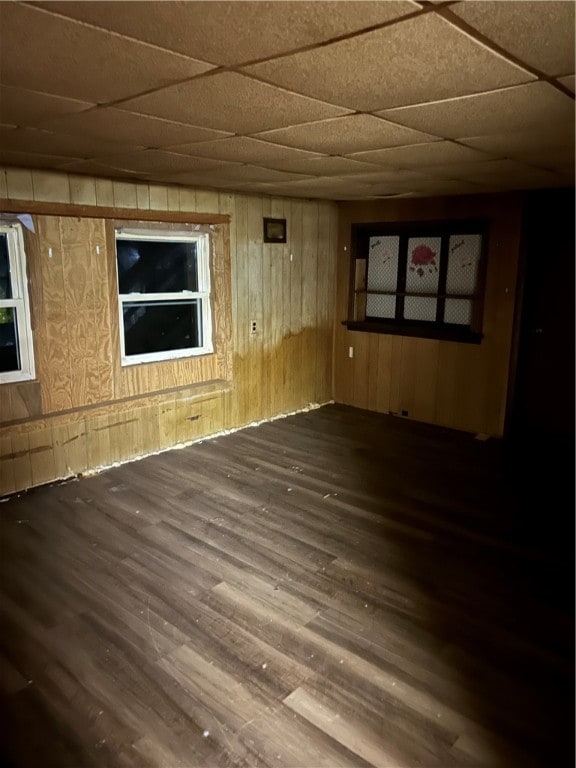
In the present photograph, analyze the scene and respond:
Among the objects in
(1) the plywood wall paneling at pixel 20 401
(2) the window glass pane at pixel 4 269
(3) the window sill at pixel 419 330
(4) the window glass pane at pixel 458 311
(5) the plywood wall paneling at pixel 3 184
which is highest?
(5) the plywood wall paneling at pixel 3 184

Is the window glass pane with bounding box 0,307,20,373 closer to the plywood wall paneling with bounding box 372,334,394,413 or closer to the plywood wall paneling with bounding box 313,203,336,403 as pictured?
the plywood wall paneling with bounding box 313,203,336,403

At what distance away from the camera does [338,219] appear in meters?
6.08

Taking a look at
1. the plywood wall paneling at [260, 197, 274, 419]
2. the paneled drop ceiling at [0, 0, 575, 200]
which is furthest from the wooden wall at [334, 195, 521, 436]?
the paneled drop ceiling at [0, 0, 575, 200]

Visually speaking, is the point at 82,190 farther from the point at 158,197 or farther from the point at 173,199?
the point at 173,199

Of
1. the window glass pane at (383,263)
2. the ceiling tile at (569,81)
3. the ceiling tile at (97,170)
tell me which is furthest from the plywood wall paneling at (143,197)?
the ceiling tile at (569,81)

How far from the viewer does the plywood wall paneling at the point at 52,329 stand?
153 inches

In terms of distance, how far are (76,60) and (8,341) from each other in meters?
2.62

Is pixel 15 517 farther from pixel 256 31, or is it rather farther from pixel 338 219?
pixel 338 219

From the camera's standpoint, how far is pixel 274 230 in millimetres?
5457

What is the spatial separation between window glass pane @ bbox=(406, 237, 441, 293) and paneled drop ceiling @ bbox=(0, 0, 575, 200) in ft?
6.52

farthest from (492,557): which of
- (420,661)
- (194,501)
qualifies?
(194,501)

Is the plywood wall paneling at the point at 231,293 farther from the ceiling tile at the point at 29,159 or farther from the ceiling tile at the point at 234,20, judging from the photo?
the ceiling tile at the point at 234,20

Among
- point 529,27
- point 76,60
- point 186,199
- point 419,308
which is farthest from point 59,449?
point 529,27

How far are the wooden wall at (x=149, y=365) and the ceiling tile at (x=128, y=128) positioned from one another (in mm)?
1349
